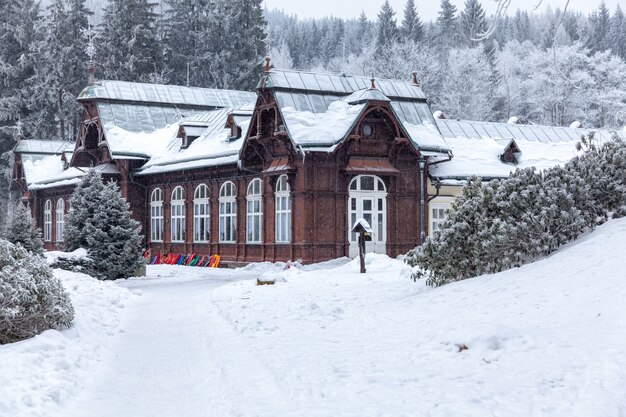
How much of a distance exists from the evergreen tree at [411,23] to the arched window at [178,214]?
67.2 meters

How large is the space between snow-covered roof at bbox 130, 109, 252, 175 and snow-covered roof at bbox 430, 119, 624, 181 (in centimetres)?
857

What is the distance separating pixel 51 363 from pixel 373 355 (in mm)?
4004

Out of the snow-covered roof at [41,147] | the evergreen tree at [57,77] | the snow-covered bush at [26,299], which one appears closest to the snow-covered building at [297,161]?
the snow-covered roof at [41,147]

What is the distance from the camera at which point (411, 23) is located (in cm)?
10612

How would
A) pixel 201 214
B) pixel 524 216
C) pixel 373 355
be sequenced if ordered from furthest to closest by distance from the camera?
1. pixel 201 214
2. pixel 524 216
3. pixel 373 355

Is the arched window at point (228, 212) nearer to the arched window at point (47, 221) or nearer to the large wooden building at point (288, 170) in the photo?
the large wooden building at point (288, 170)

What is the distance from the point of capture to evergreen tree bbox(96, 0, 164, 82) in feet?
237

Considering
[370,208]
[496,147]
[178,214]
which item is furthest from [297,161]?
[496,147]

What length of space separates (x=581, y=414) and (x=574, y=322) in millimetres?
2744

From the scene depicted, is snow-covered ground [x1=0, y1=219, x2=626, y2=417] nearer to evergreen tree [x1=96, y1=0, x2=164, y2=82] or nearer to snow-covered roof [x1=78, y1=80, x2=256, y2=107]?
snow-covered roof [x1=78, y1=80, x2=256, y2=107]

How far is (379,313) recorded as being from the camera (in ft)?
46.7

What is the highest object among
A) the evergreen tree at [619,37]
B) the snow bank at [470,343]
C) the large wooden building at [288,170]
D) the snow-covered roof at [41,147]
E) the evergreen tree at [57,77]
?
the evergreen tree at [619,37]

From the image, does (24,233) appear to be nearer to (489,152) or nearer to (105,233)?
(105,233)

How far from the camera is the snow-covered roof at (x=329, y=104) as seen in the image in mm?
32719
